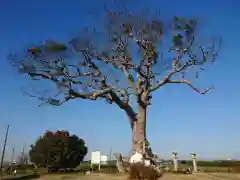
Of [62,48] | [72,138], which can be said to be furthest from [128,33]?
[72,138]

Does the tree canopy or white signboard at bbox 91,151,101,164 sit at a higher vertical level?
the tree canopy

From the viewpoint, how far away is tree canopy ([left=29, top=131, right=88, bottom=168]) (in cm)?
4938

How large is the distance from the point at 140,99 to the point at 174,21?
572cm

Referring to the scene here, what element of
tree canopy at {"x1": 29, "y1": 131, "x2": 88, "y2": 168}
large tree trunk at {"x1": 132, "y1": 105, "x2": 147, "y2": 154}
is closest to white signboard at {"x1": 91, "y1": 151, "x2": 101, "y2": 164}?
tree canopy at {"x1": 29, "y1": 131, "x2": 88, "y2": 168}

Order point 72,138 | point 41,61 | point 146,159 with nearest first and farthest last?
point 146,159 → point 41,61 → point 72,138

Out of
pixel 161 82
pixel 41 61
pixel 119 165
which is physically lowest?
pixel 119 165

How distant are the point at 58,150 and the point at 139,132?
1323 inches

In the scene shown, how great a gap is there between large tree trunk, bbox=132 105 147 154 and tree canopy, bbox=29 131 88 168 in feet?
108

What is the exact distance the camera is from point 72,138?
2050 inches

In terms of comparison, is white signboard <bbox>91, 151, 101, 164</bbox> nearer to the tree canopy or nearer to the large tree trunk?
the tree canopy

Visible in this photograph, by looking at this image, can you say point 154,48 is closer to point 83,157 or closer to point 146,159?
point 146,159

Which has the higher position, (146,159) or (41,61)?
(41,61)

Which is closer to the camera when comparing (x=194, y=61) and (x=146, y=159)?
(x=146, y=159)

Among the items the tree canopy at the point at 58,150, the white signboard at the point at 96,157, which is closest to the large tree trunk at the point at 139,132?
the white signboard at the point at 96,157
